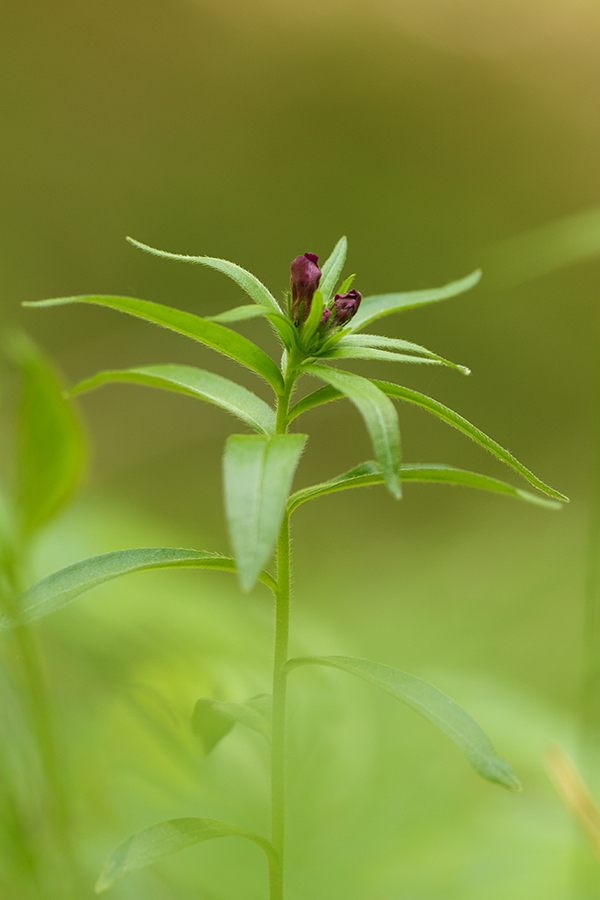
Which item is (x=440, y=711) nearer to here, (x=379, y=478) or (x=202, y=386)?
(x=379, y=478)

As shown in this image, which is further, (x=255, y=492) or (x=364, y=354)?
(x=364, y=354)

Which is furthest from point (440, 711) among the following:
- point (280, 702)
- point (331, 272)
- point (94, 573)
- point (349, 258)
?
point (349, 258)

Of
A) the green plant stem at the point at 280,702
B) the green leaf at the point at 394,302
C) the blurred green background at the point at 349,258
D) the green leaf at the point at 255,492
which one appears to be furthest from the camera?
the blurred green background at the point at 349,258

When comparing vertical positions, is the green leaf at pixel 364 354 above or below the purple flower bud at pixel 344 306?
below

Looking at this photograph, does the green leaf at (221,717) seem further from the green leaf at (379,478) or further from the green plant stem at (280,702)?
the green leaf at (379,478)

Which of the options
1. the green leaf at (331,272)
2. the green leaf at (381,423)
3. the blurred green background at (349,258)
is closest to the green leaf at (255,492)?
the green leaf at (381,423)

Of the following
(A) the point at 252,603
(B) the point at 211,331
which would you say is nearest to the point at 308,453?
(A) the point at 252,603
